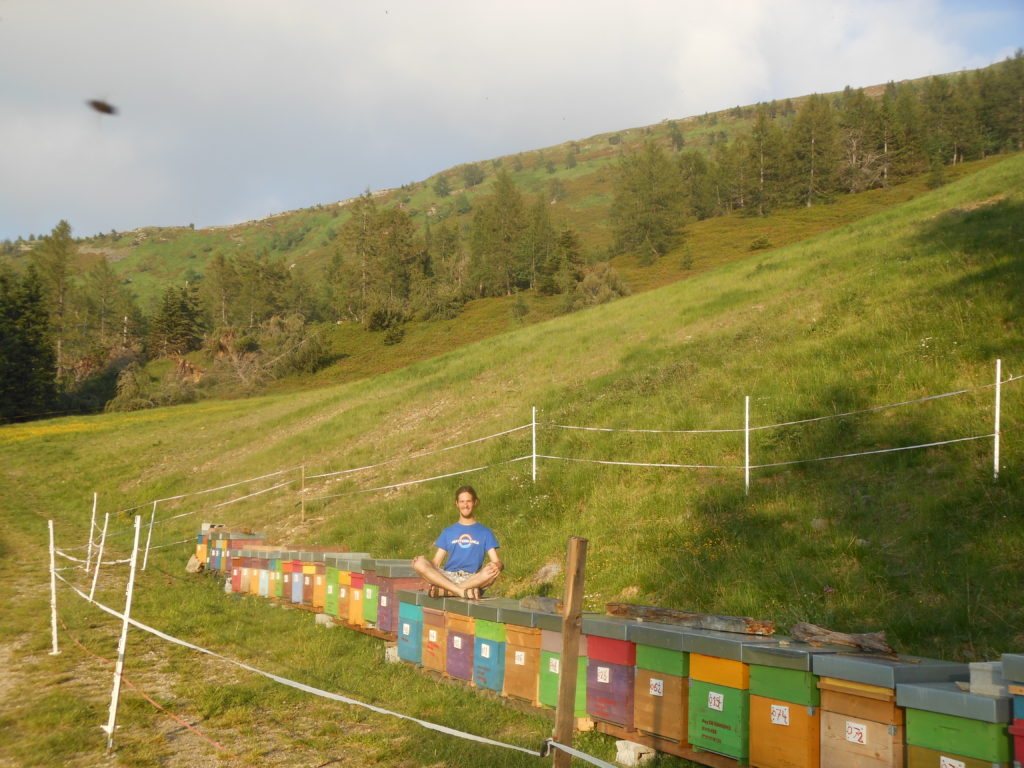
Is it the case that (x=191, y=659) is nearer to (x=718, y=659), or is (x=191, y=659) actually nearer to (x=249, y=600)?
(x=249, y=600)

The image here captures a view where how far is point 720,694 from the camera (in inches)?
242

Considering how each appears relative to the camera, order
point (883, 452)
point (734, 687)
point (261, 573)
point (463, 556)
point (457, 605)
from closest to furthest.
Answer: point (734, 687)
point (457, 605)
point (463, 556)
point (883, 452)
point (261, 573)

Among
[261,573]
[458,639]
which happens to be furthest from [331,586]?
[458,639]

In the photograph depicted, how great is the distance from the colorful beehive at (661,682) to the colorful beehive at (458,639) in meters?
2.60

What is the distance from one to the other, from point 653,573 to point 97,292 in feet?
372

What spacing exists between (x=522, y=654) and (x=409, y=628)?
2.56 metres

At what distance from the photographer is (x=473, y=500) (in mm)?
10086

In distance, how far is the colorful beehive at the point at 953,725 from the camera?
4461 mm

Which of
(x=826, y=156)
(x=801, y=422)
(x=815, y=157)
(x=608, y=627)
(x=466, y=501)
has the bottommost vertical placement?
(x=608, y=627)

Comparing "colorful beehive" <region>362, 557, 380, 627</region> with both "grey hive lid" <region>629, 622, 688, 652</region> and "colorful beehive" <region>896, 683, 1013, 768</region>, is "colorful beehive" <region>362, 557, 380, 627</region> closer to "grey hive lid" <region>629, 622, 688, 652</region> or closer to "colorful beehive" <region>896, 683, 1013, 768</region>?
"grey hive lid" <region>629, 622, 688, 652</region>

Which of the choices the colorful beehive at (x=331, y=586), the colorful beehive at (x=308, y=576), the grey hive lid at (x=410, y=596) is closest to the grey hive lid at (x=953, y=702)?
the grey hive lid at (x=410, y=596)

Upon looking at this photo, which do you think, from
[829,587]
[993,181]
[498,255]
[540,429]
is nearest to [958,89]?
[498,255]

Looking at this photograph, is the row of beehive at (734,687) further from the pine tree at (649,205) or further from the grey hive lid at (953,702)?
the pine tree at (649,205)

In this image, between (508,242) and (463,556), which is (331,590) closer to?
(463,556)
